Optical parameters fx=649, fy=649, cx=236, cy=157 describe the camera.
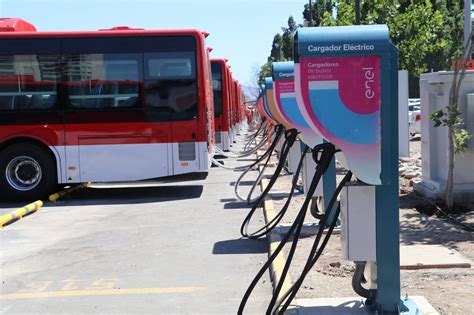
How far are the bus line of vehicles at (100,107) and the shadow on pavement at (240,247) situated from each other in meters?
4.23

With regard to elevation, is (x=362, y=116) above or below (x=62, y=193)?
above

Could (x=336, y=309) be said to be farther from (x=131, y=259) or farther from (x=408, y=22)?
(x=408, y=22)

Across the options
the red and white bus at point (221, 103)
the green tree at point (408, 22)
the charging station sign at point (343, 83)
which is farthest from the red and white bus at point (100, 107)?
the red and white bus at point (221, 103)

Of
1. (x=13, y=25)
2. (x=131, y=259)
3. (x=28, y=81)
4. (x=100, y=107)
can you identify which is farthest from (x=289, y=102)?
(x=13, y=25)

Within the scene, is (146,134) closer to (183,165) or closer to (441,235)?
(183,165)

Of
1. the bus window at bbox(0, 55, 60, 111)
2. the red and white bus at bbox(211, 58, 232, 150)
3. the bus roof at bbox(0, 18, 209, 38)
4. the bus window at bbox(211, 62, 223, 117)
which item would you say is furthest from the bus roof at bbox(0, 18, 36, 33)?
the bus window at bbox(211, 62, 223, 117)

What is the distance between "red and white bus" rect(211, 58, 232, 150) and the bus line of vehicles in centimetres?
871

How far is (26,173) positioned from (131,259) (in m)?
5.88

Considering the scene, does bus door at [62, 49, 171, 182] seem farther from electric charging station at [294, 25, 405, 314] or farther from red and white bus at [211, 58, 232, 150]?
red and white bus at [211, 58, 232, 150]

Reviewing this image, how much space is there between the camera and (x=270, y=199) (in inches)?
452

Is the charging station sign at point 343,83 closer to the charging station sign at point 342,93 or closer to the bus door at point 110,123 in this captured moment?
the charging station sign at point 342,93

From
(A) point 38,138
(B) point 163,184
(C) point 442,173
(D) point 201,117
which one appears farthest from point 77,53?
(C) point 442,173

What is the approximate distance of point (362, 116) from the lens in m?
4.51

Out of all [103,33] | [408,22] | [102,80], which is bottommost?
[102,80]
